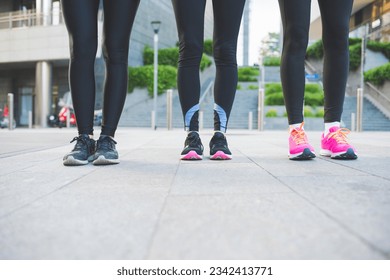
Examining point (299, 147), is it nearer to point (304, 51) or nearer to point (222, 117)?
point (222, 117)

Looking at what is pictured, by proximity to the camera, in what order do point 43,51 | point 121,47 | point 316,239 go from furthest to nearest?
point 43,51, point 121,47, point 316,239

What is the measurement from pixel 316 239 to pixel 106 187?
930 millimetres

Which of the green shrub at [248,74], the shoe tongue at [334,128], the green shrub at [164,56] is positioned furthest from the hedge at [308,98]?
the shoe tongue at [334,128]

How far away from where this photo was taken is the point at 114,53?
2438 millimetres

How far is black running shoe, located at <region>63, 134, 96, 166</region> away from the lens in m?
2.21

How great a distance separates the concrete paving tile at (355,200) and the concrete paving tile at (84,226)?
51 cm

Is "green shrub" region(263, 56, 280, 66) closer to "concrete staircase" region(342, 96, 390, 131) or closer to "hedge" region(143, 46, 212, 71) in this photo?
"hedge" region(143, 46, 212, 71)

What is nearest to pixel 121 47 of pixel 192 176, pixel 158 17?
pixel 192 176

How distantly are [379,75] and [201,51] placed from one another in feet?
50.6

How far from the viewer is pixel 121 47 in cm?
245

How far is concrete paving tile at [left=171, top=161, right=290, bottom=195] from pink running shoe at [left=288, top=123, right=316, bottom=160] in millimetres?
457

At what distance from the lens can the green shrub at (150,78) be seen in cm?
1820

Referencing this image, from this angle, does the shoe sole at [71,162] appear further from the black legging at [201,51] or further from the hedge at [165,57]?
the hedge at [165,57]

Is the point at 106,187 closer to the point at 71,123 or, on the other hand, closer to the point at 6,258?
A: the point at 6,258
